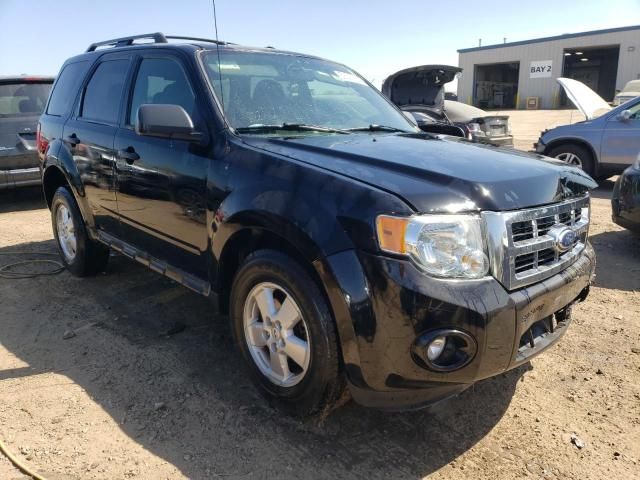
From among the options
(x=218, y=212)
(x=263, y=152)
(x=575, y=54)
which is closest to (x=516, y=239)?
(x=263, y=152)

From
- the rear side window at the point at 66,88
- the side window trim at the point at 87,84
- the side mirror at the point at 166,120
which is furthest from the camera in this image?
the rear side window at the point at 66,88

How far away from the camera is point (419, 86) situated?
39.1ft

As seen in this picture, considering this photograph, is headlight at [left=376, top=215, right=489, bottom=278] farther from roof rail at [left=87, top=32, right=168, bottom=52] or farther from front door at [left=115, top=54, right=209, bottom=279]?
roof rail at [left=87, top=32, right=168, bottom=52]

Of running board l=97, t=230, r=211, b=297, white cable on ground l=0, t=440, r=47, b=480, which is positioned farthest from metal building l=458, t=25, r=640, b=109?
white cable on ground l=0, t=440, r=47, b=480

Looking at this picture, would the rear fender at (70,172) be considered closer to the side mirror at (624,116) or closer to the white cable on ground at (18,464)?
the white cable on ground at (18,464)

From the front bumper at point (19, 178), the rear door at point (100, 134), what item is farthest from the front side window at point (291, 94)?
the front bumper at point (19, 178)

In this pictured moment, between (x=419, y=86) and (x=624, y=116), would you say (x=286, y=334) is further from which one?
(x=419, y=86)

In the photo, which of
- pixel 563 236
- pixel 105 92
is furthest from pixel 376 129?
pixel 105 92

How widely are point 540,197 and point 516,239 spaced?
1.00ft

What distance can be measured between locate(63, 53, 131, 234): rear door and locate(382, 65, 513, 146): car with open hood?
758cm

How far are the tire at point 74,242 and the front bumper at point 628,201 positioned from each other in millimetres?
5026

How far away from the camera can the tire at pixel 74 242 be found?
4762 mm

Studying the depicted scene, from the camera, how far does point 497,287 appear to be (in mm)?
2225

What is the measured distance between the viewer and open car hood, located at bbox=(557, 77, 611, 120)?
946 cm
